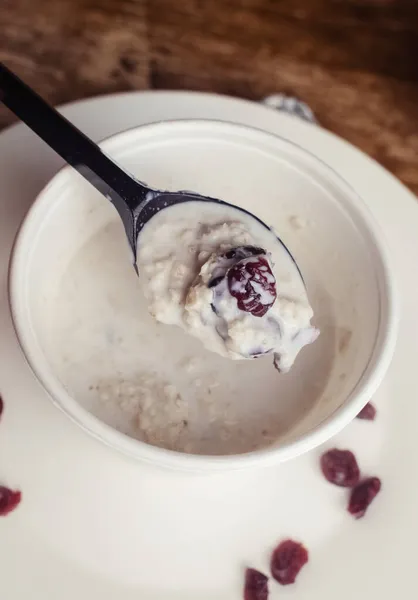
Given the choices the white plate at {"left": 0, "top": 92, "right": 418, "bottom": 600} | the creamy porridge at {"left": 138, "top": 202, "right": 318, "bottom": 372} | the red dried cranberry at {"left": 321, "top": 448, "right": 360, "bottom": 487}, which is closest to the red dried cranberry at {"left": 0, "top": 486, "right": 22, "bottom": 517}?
the white plate at {"left": 0, "top": 92, "right": 418, "bottom": 600}

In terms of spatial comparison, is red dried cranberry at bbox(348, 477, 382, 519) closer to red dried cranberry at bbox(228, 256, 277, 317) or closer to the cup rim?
the cup rim

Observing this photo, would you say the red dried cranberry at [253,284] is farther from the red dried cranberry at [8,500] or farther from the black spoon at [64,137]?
the red dried cranberry at [8,500]

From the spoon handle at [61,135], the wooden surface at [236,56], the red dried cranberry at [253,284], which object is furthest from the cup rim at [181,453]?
the wooden surface at [236,56]

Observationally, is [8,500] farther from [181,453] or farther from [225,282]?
[225,282]

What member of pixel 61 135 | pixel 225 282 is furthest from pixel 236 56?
pixel 225 282

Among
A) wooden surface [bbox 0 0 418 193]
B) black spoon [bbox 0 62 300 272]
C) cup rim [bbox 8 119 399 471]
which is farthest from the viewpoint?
wooden surface [bbox 0 0 418 193]

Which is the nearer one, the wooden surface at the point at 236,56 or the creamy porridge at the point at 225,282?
the creamy porridge at the point at 225,282
